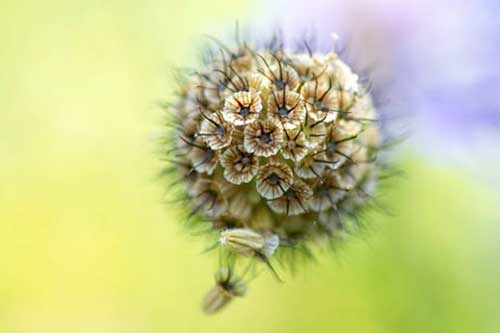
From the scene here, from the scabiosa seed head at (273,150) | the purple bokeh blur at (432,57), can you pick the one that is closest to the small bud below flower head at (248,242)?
the scabiosa seed head at (273,150)

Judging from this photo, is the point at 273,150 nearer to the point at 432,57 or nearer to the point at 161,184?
the point at 161,184

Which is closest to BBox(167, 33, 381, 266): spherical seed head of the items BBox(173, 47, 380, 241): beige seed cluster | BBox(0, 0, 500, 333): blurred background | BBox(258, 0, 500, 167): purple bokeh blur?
BBox(173, 47, 380, 241): beige seed cluster

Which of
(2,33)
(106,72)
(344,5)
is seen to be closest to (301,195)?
(344,5)

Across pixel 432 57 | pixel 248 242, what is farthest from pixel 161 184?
pixel 432 57

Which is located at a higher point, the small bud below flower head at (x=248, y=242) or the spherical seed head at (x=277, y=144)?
the spherical seed head at (x=277, y=144)

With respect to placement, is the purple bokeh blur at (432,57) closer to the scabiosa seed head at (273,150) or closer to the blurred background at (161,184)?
the blurred background at (161,184)

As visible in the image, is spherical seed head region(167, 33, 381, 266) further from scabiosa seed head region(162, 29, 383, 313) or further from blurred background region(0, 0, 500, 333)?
blurred background region(0, 0, 500, 333)

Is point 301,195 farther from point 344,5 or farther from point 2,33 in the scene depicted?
point 2,33
